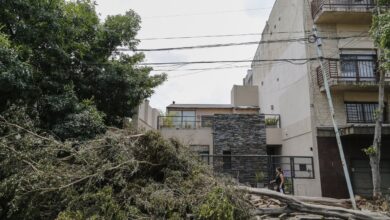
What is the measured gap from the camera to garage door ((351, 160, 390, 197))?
12.4 m

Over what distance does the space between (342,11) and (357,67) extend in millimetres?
2495

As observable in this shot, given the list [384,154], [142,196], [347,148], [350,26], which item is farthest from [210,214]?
[350,26]

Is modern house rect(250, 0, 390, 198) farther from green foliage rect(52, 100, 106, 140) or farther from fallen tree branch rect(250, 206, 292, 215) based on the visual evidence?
green foliage rect(52, 100, 106, 140)

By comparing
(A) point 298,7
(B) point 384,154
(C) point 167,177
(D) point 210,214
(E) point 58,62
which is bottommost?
(D) point 210,214

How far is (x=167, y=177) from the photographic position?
20.6ft

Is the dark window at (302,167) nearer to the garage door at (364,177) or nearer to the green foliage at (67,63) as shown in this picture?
the garage door at (364,177)

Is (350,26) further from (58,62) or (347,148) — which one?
(58,62)

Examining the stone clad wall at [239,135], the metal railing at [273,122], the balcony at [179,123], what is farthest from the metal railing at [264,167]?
the metal railing at [273,122]

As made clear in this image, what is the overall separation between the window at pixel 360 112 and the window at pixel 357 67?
1.23m

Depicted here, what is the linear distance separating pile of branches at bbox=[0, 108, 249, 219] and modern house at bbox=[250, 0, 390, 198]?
7.70 m

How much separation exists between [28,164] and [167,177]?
2.84 metres

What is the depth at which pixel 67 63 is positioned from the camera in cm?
969

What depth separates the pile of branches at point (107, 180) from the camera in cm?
551

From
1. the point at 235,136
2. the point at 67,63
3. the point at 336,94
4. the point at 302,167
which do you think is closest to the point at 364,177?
the point at 302,167
